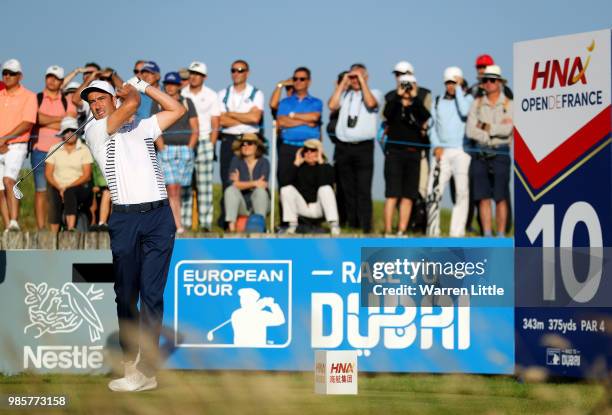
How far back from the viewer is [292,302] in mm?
10648

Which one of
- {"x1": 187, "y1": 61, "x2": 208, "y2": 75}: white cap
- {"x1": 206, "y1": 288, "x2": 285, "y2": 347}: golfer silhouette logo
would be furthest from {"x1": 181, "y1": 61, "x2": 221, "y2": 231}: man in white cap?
{"x1": 206, "y1": 288, "x2": 285, "y2": 347}: golfer silhouette logo

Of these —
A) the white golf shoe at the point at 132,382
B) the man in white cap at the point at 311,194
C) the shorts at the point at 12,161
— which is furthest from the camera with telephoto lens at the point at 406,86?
the white golf shoe at the point at 132,382

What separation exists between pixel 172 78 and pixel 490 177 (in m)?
3.99

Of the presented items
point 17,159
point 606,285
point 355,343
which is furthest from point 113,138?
point 17,159

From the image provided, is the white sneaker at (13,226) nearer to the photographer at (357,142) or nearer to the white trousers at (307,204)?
the white trousers at (307,204)

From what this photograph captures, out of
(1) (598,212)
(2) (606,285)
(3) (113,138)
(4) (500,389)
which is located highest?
(3) (113,138)

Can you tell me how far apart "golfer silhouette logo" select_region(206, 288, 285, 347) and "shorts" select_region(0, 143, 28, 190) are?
3.84 metres

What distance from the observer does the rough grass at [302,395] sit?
7027 millimetres

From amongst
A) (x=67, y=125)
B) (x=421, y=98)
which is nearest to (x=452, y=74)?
(x=421, y=98)

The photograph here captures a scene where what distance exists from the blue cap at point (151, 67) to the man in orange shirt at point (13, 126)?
56.9 inches

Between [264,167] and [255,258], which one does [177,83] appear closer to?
[264,167]

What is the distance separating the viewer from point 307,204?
13.2m

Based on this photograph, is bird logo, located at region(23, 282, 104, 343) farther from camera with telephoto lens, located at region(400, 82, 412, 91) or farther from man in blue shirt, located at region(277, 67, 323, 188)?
camera with telephoto lens, located at region(400, 82, 412, 91)

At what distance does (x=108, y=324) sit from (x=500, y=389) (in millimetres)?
3536
